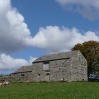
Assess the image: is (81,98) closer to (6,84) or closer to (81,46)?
(6,84)

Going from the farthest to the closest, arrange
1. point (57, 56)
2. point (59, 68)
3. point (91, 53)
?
point (91, 53) → point (57, 56) → point (59, 68)

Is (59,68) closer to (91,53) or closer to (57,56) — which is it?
(57,56)

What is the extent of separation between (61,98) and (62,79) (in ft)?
174

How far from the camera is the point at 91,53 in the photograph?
322 feet

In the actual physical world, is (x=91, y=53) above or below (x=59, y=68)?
above

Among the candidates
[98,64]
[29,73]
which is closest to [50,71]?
[29,73]

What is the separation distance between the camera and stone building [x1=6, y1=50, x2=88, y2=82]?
78.2 m

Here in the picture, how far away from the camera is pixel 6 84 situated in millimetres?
50594

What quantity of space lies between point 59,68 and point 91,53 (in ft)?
74.3

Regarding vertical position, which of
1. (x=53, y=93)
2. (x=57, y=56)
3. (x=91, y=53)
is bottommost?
(x=53, y=93)

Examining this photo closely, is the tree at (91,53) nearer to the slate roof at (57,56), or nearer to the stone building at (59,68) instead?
the stone building at (59,68)

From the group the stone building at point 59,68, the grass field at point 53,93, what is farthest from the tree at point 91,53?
the grass field at point 53,93

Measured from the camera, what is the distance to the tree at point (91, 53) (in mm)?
96762

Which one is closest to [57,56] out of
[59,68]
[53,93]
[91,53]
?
[59,68]
